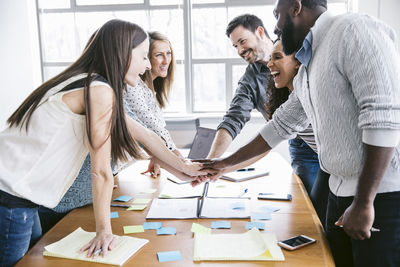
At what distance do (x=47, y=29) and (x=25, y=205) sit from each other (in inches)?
155

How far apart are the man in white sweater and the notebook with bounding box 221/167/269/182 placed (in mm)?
750

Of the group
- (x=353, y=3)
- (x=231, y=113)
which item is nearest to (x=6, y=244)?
(x=231, y=113)

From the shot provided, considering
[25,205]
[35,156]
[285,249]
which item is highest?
[35,156]

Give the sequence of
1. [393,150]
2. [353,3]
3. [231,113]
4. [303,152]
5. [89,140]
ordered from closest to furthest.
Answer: [393,150] → [89,140] → [303,152] → [231,113] → [353,3]

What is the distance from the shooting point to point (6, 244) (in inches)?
46.1

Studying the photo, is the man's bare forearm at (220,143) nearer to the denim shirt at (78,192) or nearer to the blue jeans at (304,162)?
the blue jeans at (304,162)

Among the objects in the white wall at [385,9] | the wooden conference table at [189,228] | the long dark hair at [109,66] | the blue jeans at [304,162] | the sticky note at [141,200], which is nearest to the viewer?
the wooden conference table at [189,228]

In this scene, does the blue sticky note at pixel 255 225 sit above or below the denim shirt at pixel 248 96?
below

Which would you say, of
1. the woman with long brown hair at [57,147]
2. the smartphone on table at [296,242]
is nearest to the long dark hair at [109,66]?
the woman with long brown hair at [57,147]

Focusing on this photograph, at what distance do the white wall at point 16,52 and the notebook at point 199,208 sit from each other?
346cm

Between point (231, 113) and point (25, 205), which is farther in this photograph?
point (231, 113)

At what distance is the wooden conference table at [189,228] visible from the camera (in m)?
1.10

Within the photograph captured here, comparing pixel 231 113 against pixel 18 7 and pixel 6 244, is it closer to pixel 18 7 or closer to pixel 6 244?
pixel 6 244

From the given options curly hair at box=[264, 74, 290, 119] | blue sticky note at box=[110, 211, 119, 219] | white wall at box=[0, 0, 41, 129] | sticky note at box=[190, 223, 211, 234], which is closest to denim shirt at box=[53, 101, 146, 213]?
blue sticky note at box=[110, 211, 119, 219]
